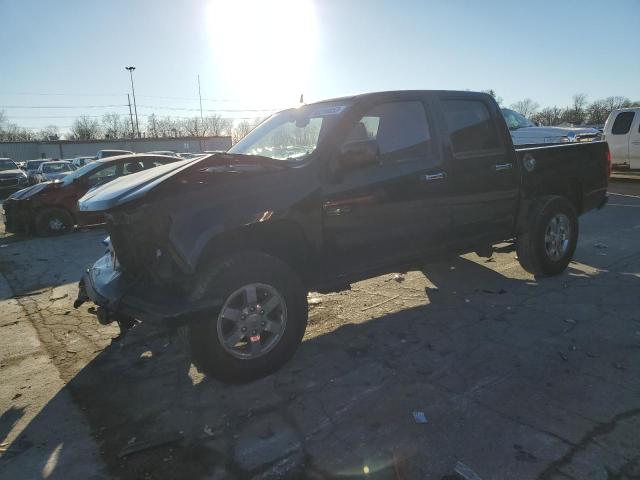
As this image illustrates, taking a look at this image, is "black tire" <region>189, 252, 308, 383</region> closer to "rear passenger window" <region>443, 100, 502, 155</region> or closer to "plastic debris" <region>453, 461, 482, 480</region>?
"plastic debris" <region>453, 461, 482, 480</region>

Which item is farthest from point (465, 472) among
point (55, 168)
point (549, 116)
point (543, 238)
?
point (549, 116)

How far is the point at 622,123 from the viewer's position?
14.6 m

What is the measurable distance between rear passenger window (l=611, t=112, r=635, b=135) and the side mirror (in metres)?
14.6

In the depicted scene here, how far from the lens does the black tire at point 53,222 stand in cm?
1019

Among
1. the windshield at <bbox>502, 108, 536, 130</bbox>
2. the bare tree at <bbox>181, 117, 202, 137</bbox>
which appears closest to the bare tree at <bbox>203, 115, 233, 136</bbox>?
the bare tree at <bbox>181, 117, 202, 137</bbox>

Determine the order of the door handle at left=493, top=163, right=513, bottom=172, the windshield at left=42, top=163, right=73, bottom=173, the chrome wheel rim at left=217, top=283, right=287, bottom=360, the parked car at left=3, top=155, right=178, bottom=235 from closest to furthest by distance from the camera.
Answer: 1. the chrome wheel rim at left=217, top=283, right=287, bottom=360
2. the door handle at left=493, top=163, right=513, bottom=172
3. the parked car at left=3, top=155, right=178, bottom=235
4. the windshield at left=42, top=163, right=73, bottom=173

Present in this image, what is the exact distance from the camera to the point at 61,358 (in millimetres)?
3895

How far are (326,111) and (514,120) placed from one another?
12750 millimetres

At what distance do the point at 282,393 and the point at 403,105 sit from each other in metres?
2.68

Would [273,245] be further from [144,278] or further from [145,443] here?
[145,443]

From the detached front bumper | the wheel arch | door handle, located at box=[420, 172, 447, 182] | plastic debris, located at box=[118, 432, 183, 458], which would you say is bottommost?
plastic debris, located at box=[118, 432, 183, 458]

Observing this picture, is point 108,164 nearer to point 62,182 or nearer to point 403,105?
point 62,182

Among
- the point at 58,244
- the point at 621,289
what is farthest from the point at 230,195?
the point at 58,244

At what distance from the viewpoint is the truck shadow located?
245 centimetres
